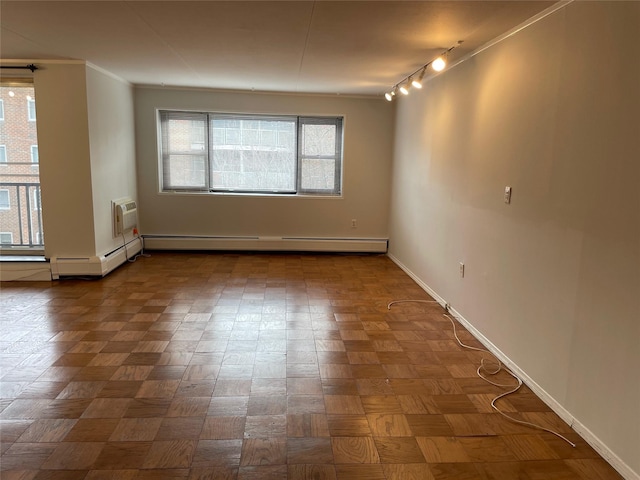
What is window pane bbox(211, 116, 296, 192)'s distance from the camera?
583 cm

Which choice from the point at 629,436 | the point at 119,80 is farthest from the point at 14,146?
the point at 629,436

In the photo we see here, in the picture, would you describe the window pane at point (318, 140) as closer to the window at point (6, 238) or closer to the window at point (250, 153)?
the window at point (250, 153)

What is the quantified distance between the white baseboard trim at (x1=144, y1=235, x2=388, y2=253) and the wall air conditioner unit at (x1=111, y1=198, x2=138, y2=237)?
22.1 inches

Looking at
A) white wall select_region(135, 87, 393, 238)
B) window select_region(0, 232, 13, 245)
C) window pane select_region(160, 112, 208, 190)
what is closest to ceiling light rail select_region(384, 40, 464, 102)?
white wall select_region(135, 87, 393, 238)

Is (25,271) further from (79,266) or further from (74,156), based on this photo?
(74,156)

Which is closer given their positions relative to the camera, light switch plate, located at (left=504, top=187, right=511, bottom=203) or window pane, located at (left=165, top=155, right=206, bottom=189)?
light switch plate, located at (left=504, top=187, right=511, bottom=203)

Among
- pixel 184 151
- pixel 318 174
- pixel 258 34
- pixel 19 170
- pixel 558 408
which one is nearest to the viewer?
pixel 558 408

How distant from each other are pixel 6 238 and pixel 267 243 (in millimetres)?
3015

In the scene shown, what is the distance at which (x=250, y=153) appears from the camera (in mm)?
5898

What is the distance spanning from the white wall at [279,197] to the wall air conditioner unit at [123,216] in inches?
18.2

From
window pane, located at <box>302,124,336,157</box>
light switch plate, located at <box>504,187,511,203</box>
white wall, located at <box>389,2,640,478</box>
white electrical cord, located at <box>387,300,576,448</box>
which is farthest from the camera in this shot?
window pane, located at <box>302,124,336,157</box>

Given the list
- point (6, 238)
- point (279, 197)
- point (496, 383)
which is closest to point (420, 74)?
point (279, 197)

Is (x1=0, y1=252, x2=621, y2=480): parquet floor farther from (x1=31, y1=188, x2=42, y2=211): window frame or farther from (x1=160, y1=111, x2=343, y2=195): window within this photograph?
(x1=160, y1=111, x2=343, y2=195): window

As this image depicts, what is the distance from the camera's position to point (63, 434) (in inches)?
77.8
